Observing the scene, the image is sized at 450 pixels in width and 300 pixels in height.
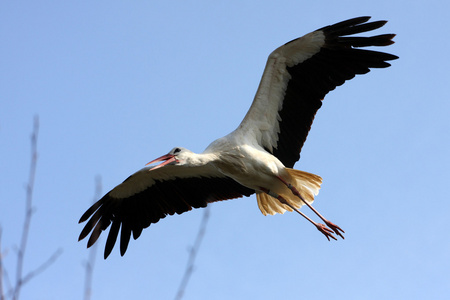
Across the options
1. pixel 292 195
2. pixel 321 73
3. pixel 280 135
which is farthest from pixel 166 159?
pixel 321 73

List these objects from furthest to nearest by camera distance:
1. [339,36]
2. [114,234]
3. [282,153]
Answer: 1. [114,234]
2. [282,153]
3. [339,36]

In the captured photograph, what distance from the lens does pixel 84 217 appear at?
741 cm

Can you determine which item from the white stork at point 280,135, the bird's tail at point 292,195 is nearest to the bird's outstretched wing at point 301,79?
the white stork at point 280,135

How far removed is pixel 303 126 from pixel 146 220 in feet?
8.07

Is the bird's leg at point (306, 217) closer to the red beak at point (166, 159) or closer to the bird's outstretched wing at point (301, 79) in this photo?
the bird's outstretched wing at point (301, 79)

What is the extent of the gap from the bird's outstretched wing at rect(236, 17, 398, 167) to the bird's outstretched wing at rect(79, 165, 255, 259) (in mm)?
821

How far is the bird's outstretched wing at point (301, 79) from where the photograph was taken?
6.70 meters

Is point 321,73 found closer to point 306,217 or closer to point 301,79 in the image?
point 301,79

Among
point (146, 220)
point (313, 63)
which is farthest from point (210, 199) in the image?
point (313, 63)

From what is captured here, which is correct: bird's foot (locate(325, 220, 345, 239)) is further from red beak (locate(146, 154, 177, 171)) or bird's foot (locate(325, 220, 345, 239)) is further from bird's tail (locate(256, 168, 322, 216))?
red beak (locate(146, 154, 177, 171))

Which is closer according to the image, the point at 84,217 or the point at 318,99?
the point at 318,99

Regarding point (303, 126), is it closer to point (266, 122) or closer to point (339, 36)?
point (266, 122)

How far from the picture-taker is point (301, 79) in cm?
698

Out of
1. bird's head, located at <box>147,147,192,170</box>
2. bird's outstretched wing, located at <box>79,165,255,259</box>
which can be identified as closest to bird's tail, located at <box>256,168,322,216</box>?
bird's outstretched wing, located at <box>79,165,255,259</box>
